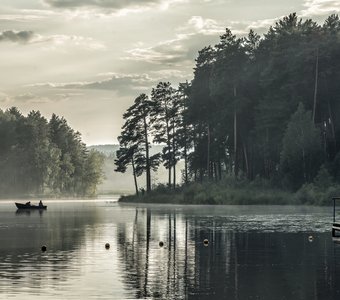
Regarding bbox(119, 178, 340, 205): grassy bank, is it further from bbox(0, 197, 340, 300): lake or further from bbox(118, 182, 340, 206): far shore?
bbox(0, 197, 340, 300): lake

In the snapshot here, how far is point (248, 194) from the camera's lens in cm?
11619

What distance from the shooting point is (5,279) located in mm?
30125

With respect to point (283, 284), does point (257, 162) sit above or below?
above

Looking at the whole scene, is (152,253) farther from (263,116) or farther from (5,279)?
(263,116)

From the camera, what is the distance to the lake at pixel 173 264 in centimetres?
2694

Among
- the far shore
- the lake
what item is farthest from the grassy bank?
the lake

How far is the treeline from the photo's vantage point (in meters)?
113

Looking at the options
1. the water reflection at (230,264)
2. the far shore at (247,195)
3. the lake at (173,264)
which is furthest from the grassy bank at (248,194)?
the water reflection at (230,264)

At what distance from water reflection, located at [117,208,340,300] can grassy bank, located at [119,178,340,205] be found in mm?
48846

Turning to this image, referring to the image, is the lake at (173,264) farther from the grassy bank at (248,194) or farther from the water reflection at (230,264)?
the grassy bank at (248,194)

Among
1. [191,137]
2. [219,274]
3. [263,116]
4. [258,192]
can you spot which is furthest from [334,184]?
[219,274]

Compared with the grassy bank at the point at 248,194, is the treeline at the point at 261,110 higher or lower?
higher

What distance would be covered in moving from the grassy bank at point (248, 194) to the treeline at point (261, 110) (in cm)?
255

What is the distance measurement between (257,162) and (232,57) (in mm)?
19562
